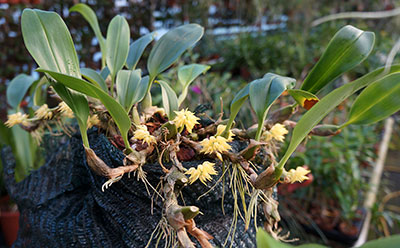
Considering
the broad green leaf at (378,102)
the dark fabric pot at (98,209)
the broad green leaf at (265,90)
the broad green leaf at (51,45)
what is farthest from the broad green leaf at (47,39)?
the broad green leaf at (378,102)

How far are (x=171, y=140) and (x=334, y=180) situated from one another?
933 millimetres

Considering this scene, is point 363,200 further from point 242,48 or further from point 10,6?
point 10,6

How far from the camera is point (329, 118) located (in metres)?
1.29

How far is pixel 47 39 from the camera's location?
0.36 m

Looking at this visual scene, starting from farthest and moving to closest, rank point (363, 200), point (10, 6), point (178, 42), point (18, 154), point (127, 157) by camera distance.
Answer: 1. point (10, 6)
2. point (363, 200)
3. point (18, 154)
4. point (178, 42)
5. point (127, 157)

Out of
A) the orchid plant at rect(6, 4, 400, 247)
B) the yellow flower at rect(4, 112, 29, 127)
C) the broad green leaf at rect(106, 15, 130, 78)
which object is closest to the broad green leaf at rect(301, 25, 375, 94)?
the orchid plant at rect(6, 4, 400, 247)

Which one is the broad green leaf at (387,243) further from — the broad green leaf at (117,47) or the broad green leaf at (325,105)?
the broad green leaf at (117,47)

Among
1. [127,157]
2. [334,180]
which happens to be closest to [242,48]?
[334,180]

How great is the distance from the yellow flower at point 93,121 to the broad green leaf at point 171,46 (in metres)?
0.10

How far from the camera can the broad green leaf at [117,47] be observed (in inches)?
17.5

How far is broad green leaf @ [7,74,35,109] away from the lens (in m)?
0.56

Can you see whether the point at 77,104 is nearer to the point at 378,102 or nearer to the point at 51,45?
the point at 51,45

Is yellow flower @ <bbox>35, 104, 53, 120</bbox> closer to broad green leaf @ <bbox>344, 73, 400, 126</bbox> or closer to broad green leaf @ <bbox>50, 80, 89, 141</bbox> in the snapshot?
broad green leaf @ <bbox>50, 80, 89, 141</bbox>

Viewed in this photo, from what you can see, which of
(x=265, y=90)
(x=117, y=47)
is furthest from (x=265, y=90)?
(x=117, y=47)
